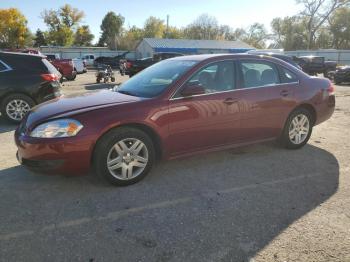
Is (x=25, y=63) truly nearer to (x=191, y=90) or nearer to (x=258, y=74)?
(x=191, y=90)

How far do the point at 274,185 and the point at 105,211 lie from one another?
2076 millimetres

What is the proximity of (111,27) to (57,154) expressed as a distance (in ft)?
301

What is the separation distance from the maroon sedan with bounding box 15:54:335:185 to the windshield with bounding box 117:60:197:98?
2cm

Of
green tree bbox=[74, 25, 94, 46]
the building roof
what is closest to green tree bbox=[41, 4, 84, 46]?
green tree bbox=[74, 25, 94, 46]

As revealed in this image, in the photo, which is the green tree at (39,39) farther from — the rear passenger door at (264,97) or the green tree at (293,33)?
the rear passenger door at (264,97)

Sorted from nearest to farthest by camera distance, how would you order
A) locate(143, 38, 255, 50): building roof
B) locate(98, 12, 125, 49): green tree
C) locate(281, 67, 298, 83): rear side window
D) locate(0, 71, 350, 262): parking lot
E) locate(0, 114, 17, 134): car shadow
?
1. locate(0, 71, 350, 262): parking lot
2. locate(281, 67, 298, 83): rear side window
3. locate(0, 114, 17, 134): car shadow
4. locate(143, 38, 255, 50): building roof
5. locate(98, 12, 125, 49): green tree

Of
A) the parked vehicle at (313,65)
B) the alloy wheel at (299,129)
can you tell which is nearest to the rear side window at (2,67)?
the alloy wheel at (299,129)

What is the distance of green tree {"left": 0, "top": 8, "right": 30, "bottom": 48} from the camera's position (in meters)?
66.1

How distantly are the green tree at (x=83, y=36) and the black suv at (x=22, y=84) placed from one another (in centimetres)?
7891

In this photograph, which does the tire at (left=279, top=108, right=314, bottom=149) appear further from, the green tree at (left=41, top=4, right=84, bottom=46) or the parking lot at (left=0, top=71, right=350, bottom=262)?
the green tree at (left=41, top=4, right=84, bottom=46)

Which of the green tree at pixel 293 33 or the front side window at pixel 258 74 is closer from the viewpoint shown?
the front side window at pixel 258 74

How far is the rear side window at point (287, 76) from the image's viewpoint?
17.5ft

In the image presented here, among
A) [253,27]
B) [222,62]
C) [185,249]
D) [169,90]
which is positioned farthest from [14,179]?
[253,27]

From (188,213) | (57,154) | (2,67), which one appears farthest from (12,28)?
(188,213)
